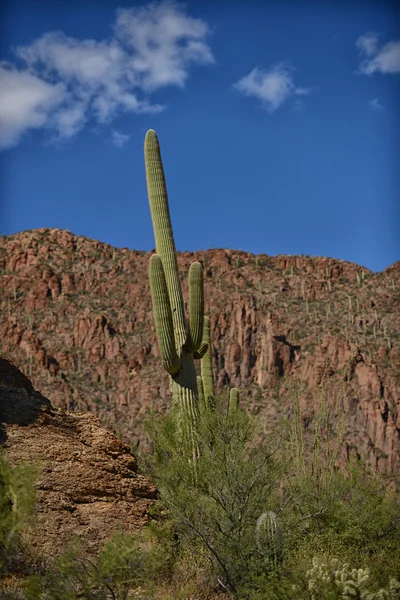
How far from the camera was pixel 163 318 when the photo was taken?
13.9 metres

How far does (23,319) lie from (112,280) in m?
10.2

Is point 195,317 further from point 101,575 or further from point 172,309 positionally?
point 101,575

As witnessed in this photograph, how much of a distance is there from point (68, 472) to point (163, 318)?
4467mm

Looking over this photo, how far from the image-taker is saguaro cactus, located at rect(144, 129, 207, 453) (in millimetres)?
13898

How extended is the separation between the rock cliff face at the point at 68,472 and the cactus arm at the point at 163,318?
2.87 metres

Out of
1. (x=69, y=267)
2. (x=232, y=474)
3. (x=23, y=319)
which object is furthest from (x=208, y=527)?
(x=69, y=267)

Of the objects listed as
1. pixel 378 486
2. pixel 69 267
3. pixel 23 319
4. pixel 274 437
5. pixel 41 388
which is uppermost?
pixel 69 267

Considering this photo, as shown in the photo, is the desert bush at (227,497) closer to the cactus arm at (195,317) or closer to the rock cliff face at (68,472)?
the rock cliff face at (68,472)

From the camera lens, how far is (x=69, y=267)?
270 feet

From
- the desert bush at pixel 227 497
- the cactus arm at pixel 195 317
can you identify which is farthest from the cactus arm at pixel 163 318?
the desert bush at pixel 227 497

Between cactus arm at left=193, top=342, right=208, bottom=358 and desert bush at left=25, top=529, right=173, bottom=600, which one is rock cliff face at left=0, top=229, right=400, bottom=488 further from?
desert bush at left=25, top=529, right=173, bottom=600

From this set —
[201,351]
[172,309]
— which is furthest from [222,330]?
[172,309]

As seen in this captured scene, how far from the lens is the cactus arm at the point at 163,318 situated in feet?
45.5

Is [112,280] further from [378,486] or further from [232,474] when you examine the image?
[232,474]
